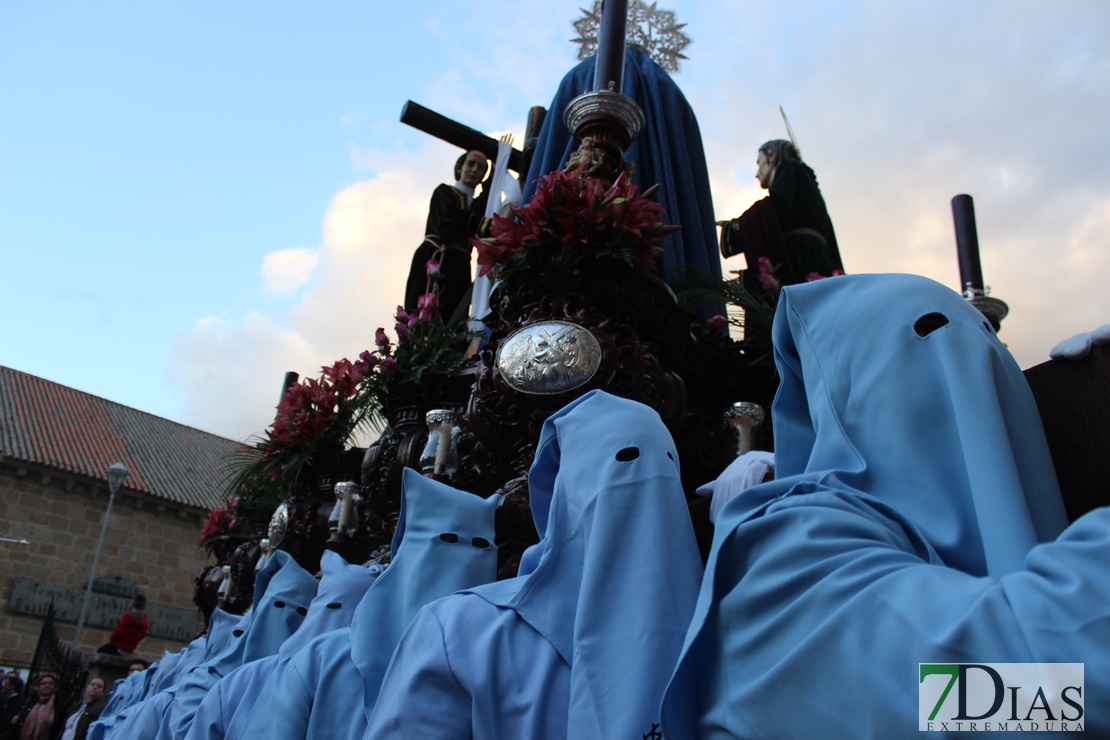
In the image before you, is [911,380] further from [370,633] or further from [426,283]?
[426,283]

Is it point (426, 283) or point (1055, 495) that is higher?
point (426, 283)

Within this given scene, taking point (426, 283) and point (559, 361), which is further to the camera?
point (426, 283)

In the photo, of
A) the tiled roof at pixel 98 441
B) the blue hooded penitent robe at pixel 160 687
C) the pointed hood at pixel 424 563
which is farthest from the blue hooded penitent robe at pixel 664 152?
the tiled roof at pixel 98 441

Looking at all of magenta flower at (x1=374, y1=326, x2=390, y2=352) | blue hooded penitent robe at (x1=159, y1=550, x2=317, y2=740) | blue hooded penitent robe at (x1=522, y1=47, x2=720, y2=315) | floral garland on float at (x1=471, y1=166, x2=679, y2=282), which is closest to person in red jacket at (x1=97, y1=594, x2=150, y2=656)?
blue hooded penitent robe at (x1=159, y1=550, x2=317, y2=740)

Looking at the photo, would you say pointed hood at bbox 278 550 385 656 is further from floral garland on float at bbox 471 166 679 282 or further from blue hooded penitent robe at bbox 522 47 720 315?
blue hooded penitent robe at bbox 522 47 720 315

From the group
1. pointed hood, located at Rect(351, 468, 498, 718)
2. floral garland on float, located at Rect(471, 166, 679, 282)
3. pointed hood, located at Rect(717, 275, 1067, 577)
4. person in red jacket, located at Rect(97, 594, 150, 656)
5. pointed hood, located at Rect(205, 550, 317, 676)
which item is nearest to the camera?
pointed hood, located at Rect(717, 275, 1067, 577)

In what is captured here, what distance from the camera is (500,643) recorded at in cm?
193

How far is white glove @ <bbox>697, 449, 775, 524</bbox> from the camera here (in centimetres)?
241

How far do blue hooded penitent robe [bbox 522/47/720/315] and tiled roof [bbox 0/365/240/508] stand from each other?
65.8ft

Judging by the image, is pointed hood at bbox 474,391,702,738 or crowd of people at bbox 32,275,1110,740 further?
pointed hood at bbox 474,391,702,738

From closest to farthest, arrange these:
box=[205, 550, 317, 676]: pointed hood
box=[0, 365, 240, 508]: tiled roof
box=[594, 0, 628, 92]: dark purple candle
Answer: box=[594, 0, 628, 92]: dark purple candle < box=[205, 550, 317, 676]: pointed hood < box=[0, 365, 240, 508]: tiled roof

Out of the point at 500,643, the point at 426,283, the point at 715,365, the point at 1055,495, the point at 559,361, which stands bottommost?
the point at 500,643

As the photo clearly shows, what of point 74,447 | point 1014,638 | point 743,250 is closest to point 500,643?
point 1014,638

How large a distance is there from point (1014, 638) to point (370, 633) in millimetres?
2290
